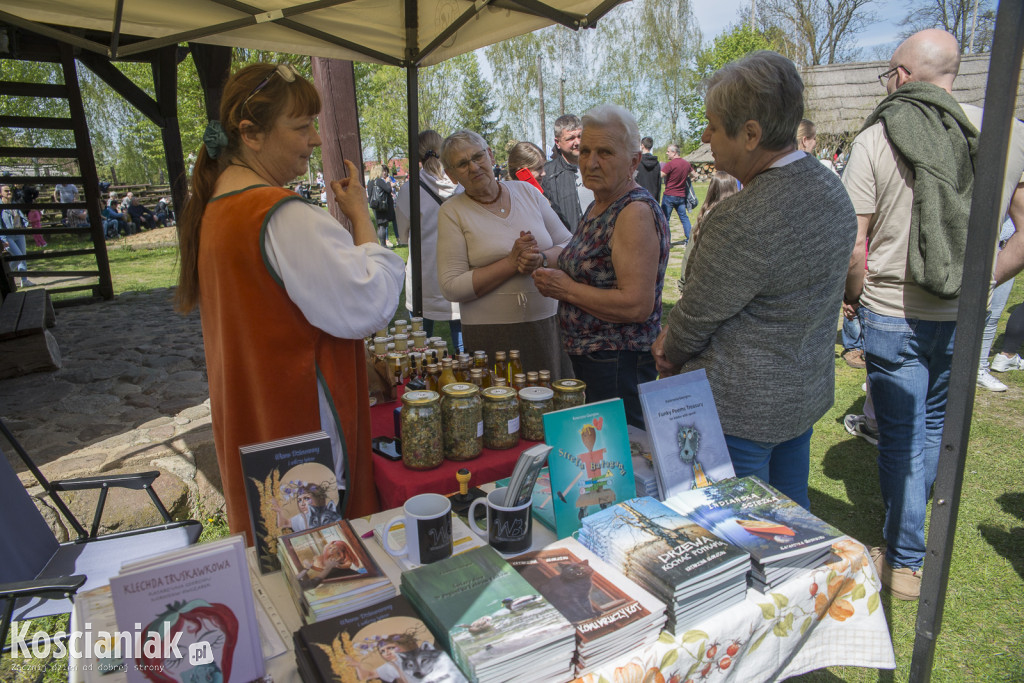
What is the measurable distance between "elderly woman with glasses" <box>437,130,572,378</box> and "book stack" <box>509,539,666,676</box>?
5.05 ft

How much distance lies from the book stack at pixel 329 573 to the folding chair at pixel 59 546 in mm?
1208

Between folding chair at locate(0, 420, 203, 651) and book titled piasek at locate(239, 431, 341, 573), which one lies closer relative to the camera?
book titled piasek at locate(239, 431, 341, 573)

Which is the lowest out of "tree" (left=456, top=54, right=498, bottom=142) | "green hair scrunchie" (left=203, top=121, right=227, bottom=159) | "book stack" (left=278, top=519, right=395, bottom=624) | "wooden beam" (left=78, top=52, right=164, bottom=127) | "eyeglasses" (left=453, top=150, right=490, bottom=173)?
"book stack" (left=278, top=519, right=395, bottom=624)

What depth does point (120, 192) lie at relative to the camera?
966 inches

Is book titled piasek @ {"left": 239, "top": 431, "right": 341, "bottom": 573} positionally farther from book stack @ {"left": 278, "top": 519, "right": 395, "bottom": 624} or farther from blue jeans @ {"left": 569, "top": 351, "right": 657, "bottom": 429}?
blue jeans @ {"left": 569, "top": 351, "right": 657, "bottom": 429}

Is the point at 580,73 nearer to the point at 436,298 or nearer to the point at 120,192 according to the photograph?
the point at 120,192

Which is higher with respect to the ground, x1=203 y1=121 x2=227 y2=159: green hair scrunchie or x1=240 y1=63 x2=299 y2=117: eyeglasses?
x1=240 y1=63 x2=299 y2=117: eyeglasses

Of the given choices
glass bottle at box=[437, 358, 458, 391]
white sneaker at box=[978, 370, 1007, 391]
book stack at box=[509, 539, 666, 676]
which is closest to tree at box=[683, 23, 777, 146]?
white sneaker at box=[978, 370, 1007, 391]

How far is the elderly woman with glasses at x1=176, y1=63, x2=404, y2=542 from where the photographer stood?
145 centimetres

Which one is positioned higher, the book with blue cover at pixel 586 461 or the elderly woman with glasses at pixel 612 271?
the elderly woman with glasses at pixel 612 271

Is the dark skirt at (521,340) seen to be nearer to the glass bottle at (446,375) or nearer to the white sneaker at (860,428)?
the glass bottle at (446,375)

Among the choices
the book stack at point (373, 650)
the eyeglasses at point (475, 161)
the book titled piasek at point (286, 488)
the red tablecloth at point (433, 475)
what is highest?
Result: the eyeglasses at point (475, 161)

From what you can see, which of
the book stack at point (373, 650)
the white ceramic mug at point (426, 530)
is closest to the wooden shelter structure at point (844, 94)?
the white ceramic mug at point (426, 530)

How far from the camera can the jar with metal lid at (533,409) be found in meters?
1.76
